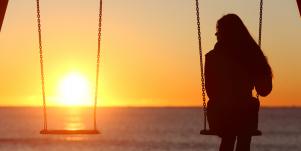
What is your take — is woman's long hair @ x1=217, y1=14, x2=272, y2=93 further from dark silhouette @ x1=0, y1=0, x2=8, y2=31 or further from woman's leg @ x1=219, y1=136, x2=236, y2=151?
dark silhouette @ x1=0, y1=0, x2=8, y2=31

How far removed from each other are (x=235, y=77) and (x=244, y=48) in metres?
0.34

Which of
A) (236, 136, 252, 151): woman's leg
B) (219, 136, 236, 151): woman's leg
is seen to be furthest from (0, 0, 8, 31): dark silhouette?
(236, 136, 252, 151): woman's leg

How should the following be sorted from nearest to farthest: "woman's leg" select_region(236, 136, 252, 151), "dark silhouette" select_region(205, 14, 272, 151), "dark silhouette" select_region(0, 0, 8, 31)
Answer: "dark silhouette" select_region(205, 14, 272, 151) → "woman's leg" select_region(236, 136, 252, 151) → "dark silhouette" select_region(0, 0, 8, 31)

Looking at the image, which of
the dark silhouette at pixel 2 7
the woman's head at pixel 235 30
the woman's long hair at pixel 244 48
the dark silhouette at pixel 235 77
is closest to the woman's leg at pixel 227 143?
the dark silhouette at pixel 235 77

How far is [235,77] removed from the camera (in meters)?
9.09

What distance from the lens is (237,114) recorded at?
29.9 ft

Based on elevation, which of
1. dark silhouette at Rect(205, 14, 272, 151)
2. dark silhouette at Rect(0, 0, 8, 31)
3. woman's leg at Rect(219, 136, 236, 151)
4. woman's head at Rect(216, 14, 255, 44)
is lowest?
woman's leg at Rect(219, 136, 236, 151)

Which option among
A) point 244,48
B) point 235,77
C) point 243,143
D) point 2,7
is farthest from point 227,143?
point 2,7

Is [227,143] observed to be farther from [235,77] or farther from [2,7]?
[2,7]

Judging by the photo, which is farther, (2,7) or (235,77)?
(2,7)

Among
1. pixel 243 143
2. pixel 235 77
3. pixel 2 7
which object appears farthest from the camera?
pixel 2 7

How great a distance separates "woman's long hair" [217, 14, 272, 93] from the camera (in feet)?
29.9

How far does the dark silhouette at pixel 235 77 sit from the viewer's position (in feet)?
29.8

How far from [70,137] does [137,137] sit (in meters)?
8.50
